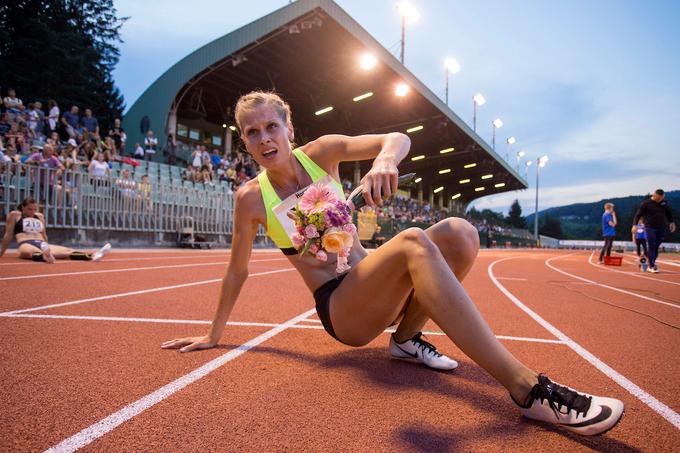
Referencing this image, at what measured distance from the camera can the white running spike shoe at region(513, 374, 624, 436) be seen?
146cm

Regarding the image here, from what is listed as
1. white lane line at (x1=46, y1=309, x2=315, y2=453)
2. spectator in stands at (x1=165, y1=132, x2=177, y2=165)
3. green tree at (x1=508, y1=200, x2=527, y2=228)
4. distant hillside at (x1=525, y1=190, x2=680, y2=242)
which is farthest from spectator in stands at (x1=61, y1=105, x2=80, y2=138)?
distant hillside at (x1=525, y1=190, x2=680, y2=242)

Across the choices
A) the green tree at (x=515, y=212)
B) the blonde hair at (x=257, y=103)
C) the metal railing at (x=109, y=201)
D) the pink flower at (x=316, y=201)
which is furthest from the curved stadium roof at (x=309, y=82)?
the green tree at (x=515, y=212)

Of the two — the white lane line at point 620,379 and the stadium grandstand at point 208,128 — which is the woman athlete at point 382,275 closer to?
the white lane line at point 620,379

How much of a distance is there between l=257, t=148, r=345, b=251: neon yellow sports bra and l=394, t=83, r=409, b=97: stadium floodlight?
19.2 metres

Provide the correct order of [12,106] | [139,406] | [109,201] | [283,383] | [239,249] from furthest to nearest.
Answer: [12,106] < [109,201] < [239,249] < [283,383] < [139,406]

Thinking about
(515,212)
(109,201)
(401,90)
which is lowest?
(109,201)

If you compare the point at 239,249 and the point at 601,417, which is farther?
the point at 239,249

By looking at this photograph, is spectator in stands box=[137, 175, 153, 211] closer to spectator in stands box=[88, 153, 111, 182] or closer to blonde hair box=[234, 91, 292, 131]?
spectator in stands box=[88, 153, 111, 182]

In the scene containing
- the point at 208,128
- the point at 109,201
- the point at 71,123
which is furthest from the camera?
the point at 208,128

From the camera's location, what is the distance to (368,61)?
17219 millimetres

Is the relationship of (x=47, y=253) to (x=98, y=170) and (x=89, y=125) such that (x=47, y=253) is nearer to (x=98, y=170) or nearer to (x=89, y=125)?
(x=98, y=170)

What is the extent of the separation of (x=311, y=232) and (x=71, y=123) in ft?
53.1

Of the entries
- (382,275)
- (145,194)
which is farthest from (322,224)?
(145,194)

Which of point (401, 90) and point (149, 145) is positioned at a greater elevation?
point (401, 90)
